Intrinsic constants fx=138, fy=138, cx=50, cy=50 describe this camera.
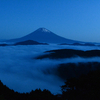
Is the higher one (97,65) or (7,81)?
(97,65)

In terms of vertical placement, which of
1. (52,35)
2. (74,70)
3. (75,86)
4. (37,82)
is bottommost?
(37,82)

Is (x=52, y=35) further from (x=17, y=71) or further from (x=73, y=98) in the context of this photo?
(x=73, y=98)

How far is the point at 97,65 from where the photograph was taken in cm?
4109

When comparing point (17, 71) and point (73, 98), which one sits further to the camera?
point (17, 71)

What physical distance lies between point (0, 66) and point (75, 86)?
4507cm

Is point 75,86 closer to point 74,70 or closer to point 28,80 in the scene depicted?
point 74,70

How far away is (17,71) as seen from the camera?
150 ft

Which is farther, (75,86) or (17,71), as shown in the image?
(17,71)

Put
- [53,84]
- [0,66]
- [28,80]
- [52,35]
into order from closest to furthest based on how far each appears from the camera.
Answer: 1. [53,84]
2. [28,80]
3. [0,66]
4. [52,35]

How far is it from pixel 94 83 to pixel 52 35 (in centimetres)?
18306

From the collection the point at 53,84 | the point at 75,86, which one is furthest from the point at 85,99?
the point at 53,84

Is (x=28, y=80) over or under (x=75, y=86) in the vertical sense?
under

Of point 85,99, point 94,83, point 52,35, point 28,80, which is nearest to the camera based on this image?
point 85,99

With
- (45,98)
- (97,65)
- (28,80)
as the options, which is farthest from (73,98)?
(97,65)
